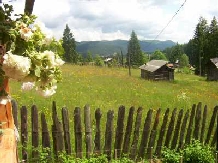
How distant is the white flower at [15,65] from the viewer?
1591mm

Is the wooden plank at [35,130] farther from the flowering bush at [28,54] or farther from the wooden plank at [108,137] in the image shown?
the flowering bush at [28,54]

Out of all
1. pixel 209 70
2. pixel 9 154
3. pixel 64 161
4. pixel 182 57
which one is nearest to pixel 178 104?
pixel 64 161

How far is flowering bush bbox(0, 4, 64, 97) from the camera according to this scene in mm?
1633

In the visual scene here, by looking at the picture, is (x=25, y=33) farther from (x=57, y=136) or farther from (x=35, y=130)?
(x=57, y=136)

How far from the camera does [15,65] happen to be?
62.7 inches

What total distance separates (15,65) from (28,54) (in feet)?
0.66

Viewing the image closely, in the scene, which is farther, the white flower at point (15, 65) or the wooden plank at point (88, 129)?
the wooden plank at point (88, 129)

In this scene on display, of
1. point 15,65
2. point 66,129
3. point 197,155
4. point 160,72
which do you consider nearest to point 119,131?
point 66,129

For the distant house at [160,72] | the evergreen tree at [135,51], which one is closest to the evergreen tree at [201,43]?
the distant house at [160,72]

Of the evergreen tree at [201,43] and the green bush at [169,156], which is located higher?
the evergreen tree at [201,43]

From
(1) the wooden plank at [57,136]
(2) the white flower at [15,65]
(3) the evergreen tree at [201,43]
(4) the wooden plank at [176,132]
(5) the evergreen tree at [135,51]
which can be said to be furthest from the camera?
(5) the evergreen tree at [135,51]

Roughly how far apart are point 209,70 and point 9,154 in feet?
122

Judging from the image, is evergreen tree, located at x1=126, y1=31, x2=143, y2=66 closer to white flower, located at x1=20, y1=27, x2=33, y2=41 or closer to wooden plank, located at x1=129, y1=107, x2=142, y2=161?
wooden plank, located at x1=129, y1=107, x2=142, y2=161

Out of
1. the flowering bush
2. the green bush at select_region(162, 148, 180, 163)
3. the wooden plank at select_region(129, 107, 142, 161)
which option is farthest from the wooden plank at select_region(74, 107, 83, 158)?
the flowering bush
